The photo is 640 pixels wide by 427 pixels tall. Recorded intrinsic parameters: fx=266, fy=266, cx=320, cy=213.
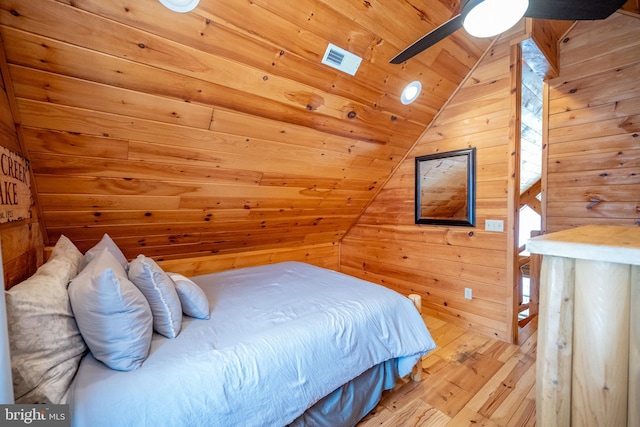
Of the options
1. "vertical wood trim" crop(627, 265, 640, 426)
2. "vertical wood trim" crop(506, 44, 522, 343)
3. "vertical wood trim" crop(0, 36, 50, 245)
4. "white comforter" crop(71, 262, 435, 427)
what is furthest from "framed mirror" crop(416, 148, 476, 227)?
"vertical wood trim" crop(0, 36, 50, 245)

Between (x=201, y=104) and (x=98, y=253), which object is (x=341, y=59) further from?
(x=98, y=253)

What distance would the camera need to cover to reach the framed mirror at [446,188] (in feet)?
8.34

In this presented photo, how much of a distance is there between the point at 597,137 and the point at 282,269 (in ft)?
10.4

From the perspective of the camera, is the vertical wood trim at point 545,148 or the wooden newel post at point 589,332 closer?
the wooden newel post at point 589,332

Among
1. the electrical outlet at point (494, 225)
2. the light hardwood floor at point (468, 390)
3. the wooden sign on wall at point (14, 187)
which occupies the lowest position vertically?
the light hardwood floor at point (468, 390)

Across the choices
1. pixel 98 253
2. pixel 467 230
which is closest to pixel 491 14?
pixel 467 230

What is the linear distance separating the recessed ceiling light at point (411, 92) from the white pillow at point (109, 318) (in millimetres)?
2326

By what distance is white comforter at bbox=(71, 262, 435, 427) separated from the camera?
942 millimetres

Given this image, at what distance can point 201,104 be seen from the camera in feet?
5.31

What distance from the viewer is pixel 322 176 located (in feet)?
8.80

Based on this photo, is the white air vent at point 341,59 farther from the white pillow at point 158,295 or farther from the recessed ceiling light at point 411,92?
the white pillow at point 158,295

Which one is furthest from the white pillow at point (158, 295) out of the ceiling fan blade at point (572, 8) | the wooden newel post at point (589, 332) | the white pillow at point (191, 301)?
the ceiling fan blade at point (572, 8)

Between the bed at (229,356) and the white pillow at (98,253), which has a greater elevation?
the white pillow at (98,253)

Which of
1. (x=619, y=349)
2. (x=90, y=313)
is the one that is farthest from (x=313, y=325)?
(x=619, y=349)
